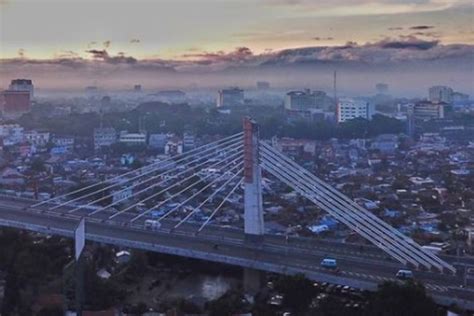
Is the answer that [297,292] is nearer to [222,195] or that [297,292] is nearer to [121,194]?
[121,194]

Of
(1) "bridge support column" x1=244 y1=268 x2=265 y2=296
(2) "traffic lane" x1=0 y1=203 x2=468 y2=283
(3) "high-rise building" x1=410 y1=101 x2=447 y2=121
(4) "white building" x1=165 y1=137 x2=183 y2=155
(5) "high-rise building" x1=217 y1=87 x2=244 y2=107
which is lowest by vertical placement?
(1) "bridge support column" x1=244 y1=268 x2=265 y2=296

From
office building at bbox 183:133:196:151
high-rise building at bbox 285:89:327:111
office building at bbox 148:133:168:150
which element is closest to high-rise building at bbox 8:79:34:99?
office building at bbox 148:133:168:150

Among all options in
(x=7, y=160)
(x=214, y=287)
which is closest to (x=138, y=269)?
(x=214, y=287)

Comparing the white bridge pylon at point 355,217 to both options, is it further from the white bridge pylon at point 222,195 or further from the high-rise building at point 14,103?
the high-rise building at point 14,103

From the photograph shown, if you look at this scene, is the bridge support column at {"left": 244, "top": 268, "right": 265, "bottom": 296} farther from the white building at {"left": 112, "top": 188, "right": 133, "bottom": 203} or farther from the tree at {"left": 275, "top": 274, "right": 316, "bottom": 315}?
the white building at {"left": 112, "top": 188, "right": 133, "bottom": 203}

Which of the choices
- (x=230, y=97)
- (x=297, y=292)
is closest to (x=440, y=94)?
(x=230, y=97)

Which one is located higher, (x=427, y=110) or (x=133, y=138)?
(x=427, y=110)
